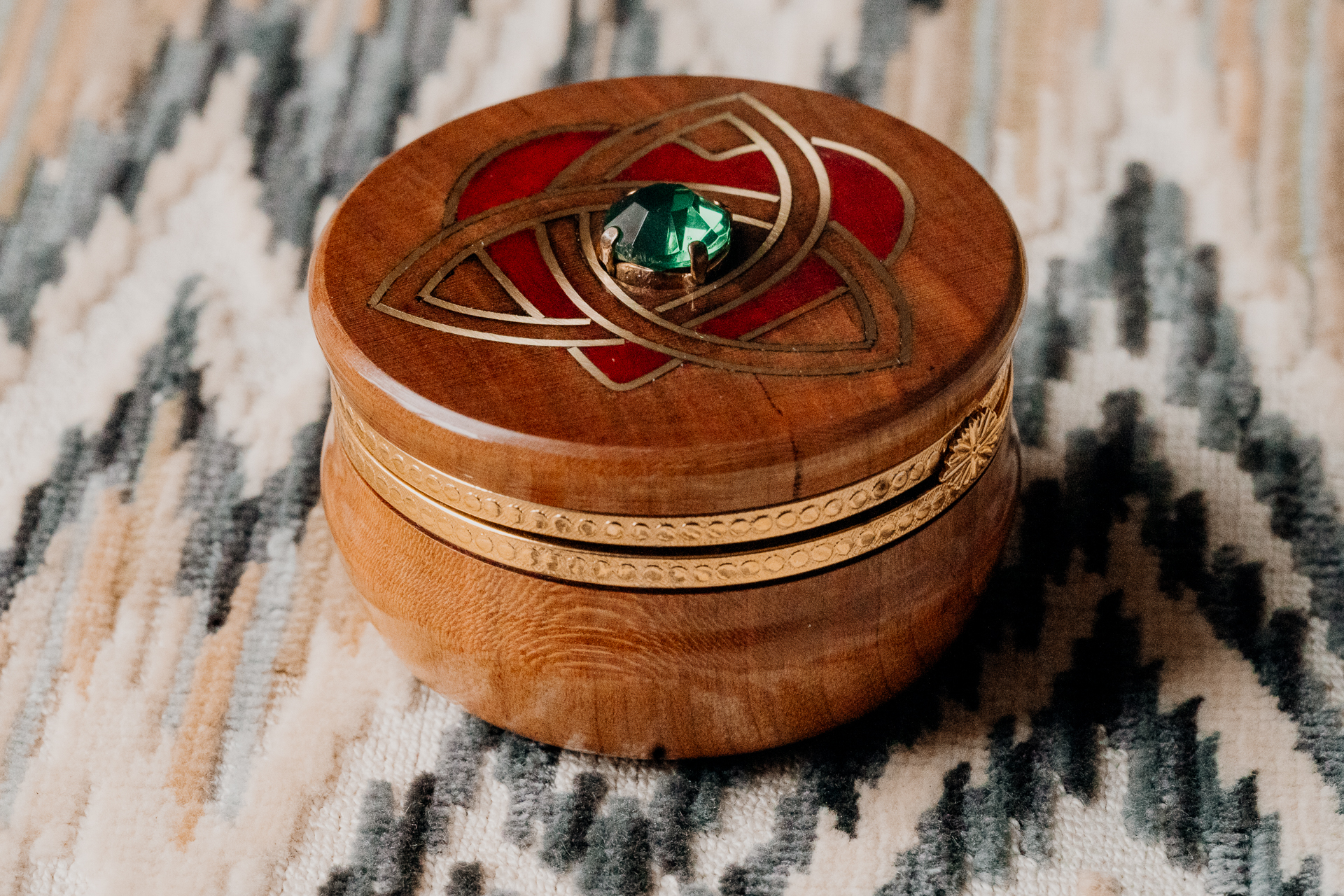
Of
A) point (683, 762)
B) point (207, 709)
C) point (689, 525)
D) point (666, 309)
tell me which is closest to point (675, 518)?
point (689, 525)

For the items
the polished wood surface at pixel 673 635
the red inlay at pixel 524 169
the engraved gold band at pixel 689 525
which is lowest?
the polished wood surface at pixel 673 635

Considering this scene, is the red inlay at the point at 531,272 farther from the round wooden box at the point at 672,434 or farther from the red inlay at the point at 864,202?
the red inlay at the point at 864,202

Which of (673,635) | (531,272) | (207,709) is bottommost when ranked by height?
(207,709)

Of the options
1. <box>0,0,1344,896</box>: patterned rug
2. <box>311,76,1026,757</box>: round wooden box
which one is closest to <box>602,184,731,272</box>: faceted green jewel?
<box>311,76,1026,757</box>: round wooden box

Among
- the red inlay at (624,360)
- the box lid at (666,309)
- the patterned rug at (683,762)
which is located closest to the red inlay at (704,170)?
the box lid at (666,309)

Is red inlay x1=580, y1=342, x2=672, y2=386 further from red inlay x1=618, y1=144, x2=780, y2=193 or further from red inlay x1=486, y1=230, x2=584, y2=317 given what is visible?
red inlay x1=618, y1=144, x2=780, y2=193

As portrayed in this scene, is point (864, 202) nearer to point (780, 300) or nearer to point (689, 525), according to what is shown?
point (780, 300)
